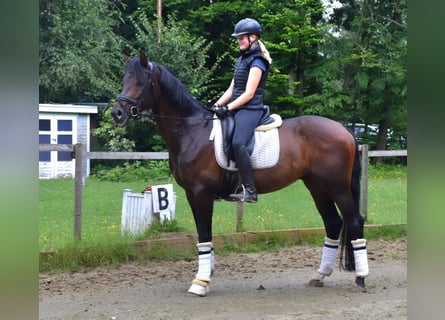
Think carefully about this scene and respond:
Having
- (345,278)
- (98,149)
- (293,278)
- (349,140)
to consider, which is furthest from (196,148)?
(98,149)

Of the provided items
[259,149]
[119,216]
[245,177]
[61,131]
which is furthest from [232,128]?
[61,131]

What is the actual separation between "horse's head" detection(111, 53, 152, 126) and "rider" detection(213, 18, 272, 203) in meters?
0.79

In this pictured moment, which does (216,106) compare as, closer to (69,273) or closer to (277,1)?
(69,273)

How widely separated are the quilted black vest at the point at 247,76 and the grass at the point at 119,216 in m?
2.53

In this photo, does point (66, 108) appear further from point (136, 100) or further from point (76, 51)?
point (136, 100)

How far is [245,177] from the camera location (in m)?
5.29

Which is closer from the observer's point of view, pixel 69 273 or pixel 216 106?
pixel 216 106

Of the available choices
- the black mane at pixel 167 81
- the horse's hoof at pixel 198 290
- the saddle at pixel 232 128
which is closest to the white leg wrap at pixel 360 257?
the saddle at pixel 232 128

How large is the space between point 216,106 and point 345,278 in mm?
2514

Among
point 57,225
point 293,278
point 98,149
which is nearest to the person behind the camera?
point 293,278

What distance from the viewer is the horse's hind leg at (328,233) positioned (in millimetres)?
5824

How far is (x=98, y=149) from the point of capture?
21.1 m

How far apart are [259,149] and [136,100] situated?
1324 mm

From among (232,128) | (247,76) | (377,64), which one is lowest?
(232,128)
